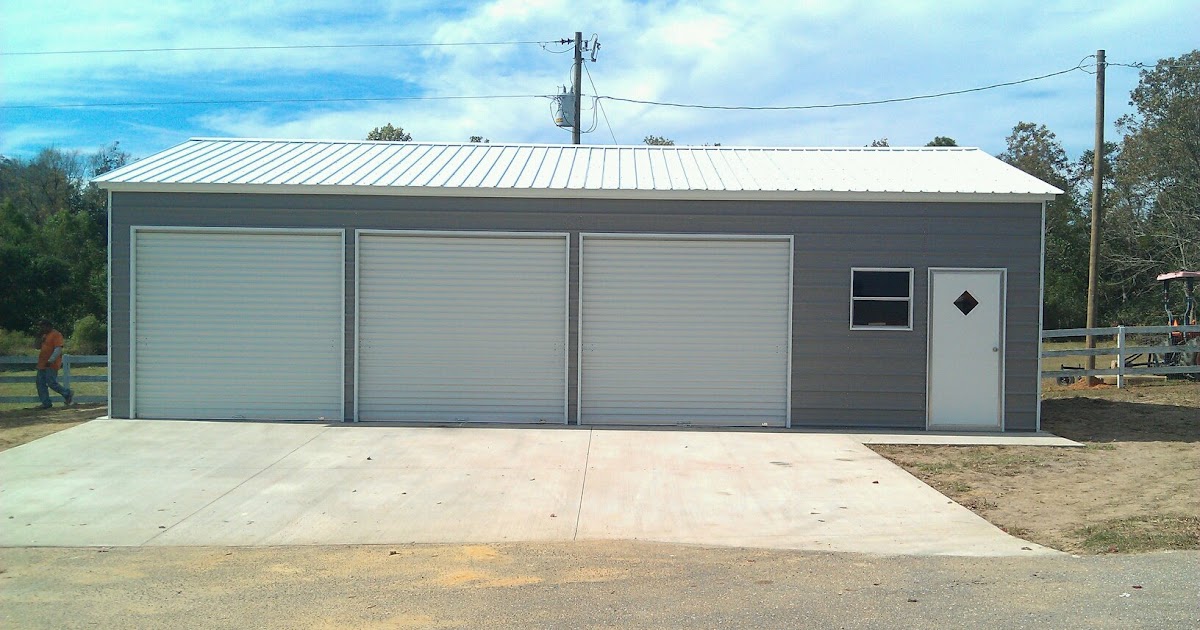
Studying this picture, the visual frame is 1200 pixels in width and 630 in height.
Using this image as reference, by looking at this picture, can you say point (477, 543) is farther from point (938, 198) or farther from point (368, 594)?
point (938, 198)

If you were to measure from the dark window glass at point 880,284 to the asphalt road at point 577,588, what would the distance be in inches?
249

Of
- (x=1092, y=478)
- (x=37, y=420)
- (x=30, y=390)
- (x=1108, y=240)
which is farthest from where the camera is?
(x=1108, y=240)

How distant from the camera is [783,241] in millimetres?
12711

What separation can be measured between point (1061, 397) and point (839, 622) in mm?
12567

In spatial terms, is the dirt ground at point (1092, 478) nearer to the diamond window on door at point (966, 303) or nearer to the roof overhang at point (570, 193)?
the diamond window on door at point (966, 303)

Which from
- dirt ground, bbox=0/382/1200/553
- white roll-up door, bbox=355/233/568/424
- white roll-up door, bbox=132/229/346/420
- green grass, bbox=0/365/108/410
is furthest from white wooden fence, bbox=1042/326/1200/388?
green grass, bbox=0/365/108/410

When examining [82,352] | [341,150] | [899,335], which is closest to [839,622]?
[899,335]

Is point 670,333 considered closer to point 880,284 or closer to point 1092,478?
point 880,284

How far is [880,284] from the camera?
41.5 feet

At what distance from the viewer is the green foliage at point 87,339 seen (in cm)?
2799

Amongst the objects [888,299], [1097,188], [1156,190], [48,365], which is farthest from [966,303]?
[1156,190]

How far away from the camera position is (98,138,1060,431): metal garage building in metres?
12.6

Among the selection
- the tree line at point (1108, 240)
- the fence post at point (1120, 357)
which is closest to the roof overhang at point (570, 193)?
the fence post at point (1120, 357)

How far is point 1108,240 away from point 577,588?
102 ft
